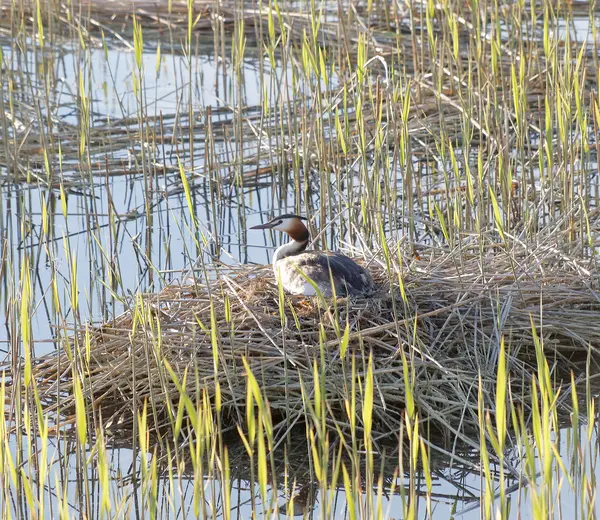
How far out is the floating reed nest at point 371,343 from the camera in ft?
11.6

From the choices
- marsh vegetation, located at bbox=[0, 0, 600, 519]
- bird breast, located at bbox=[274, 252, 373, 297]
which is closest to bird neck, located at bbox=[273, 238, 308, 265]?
marsh vegetation, located at bbox=[0, 0, 600, 519]

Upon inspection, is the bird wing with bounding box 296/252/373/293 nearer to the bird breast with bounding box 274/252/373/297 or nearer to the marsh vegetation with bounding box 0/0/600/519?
the bird breast with bounding box 274/252/373/297

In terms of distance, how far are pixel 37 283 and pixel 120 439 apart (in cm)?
169

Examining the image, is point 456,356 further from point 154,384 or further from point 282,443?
point 154,384

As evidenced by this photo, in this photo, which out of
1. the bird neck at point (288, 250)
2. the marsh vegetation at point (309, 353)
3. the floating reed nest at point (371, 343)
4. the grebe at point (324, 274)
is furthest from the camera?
the bird neck at point (288, 250)

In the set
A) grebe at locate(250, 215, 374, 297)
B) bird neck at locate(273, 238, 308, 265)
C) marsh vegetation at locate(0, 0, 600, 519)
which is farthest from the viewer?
bird neck at locate(273, 238, 308, 265)

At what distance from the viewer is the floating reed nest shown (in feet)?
11.6

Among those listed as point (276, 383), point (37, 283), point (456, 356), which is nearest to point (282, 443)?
point (276, 383)

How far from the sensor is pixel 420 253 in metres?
4.79

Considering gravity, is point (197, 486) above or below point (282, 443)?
above

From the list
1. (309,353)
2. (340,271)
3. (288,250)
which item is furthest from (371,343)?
(288,250)

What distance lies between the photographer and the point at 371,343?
12.3ft

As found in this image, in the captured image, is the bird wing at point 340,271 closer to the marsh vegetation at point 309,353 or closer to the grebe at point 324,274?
the grebe at point 324,274

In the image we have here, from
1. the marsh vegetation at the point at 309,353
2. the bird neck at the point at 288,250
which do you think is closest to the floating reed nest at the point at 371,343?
the marsh vegetation at the point at 309,353
